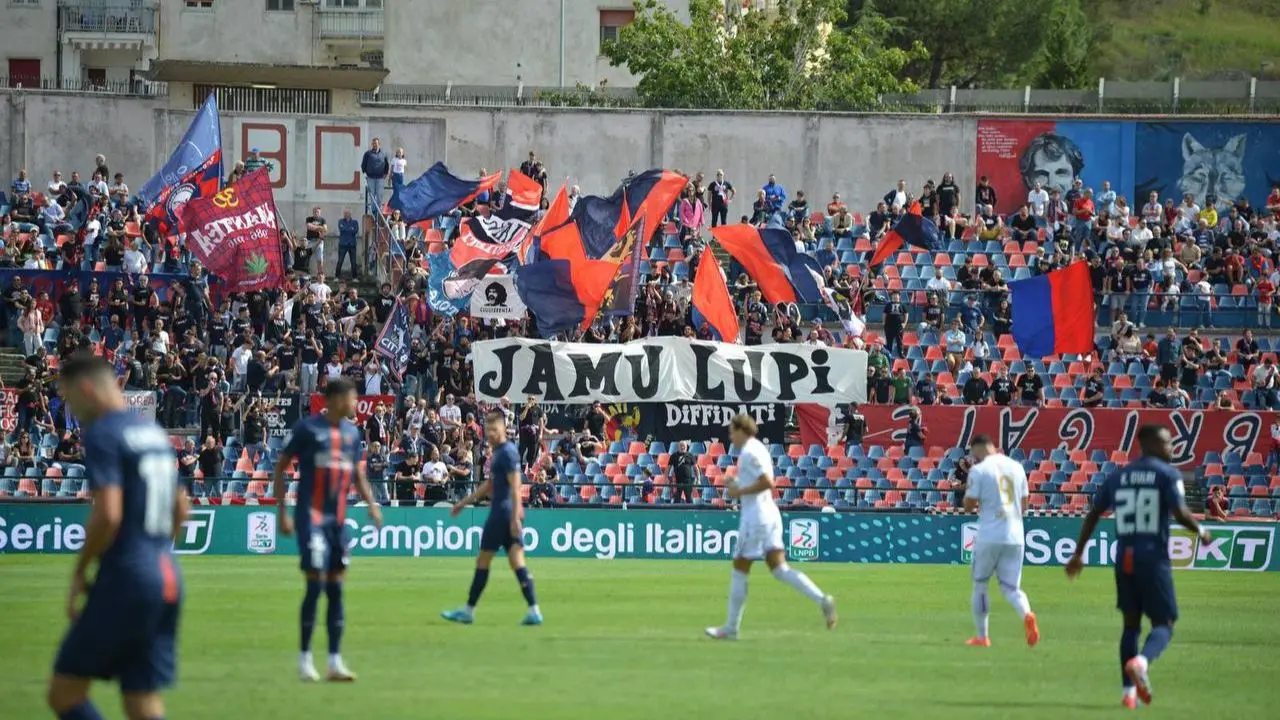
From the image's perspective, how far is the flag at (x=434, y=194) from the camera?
1638 inches

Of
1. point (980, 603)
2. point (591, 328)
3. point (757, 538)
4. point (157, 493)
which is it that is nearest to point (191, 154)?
point (591, 328)

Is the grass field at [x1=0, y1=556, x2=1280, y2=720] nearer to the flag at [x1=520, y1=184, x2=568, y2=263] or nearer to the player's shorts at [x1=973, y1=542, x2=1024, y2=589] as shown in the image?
the player's shorts at [x1=973, y1=542, x2=1024, y2=589]

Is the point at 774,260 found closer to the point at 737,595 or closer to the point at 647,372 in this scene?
the point at 647,372

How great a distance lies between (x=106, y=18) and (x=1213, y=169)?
3949 centimetres

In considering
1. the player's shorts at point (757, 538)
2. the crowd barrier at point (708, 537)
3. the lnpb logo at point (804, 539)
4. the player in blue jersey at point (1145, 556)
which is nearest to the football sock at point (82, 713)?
the player in blue jersey at point (1145, 556)

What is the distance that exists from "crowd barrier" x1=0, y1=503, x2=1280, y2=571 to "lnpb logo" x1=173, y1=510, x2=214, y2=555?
9 centimetres

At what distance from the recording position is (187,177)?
1567 inches

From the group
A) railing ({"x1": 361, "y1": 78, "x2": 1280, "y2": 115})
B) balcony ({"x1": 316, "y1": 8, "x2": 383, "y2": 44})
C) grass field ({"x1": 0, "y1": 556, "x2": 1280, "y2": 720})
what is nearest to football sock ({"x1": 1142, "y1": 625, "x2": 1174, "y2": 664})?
grass field ({"x1": 0, "y1": 556, "x2": 1280, "y2": 720})

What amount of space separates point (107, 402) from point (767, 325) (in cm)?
3261

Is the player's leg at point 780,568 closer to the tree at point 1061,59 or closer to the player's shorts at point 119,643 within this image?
the player's shorts at point 119,643

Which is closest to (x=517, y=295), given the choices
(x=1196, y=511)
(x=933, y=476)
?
(x=933, y=476)

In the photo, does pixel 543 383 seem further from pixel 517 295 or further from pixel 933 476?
pixel 933 476

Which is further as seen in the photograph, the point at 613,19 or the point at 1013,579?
the point at 613,19

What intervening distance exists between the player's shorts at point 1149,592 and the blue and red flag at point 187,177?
29.1 metres
